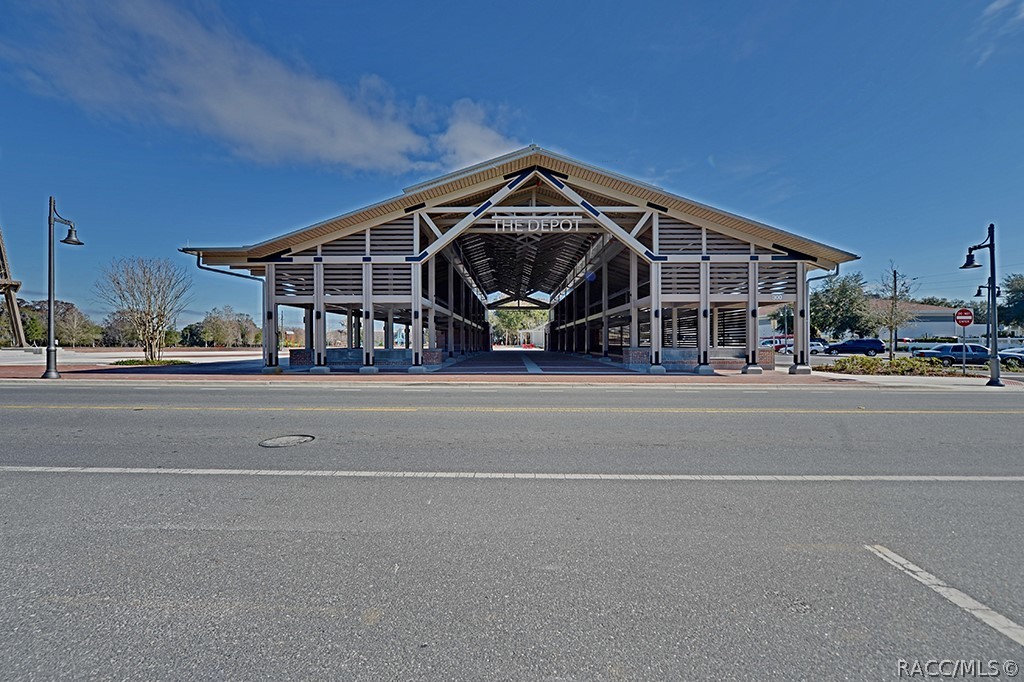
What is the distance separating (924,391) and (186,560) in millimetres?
19028

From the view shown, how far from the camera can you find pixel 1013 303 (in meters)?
57.3

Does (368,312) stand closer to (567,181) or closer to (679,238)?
(567,181)

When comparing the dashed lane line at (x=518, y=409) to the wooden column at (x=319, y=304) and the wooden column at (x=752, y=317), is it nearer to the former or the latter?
the wooden column at (x=319, y=304)

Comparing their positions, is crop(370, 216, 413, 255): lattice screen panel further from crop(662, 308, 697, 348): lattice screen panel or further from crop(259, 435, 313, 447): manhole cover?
crop(662, 308, 697, 348): lattice screen panel

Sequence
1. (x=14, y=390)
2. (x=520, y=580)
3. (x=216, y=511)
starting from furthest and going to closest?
1. (x=14, y=390)
2. (x=216, y=511)
3. (x=520, y=580)

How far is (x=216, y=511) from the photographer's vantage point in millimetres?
4258

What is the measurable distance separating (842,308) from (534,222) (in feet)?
165

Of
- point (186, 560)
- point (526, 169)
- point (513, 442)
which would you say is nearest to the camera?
point (186, 560)

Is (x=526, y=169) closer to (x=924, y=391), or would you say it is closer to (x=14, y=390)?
(x=924, y=391)

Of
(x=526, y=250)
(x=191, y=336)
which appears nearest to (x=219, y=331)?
(x=191, y=336)

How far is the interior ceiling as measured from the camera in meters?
22.9

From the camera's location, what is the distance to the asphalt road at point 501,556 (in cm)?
240

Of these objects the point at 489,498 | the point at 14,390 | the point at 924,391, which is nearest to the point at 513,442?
the point at 489,498

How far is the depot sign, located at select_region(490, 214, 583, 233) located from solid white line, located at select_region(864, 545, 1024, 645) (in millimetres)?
19124
